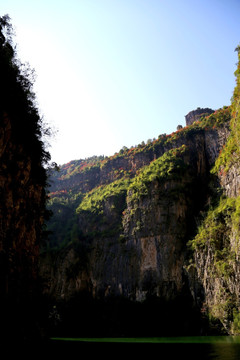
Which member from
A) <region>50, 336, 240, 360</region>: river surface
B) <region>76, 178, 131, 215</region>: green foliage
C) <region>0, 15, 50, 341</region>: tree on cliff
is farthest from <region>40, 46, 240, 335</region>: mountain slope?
<region>0, 15, 50, 341</region>: tree on cliff

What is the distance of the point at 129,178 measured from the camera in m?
72.0

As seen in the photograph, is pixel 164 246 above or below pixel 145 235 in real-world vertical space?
below

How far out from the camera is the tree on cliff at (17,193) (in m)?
16.1

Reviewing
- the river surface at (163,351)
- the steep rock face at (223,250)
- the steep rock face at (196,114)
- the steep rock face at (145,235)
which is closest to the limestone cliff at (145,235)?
the steep rock face at (145,235)

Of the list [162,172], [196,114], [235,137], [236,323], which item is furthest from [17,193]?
[196,114]

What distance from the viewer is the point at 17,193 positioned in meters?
18.5

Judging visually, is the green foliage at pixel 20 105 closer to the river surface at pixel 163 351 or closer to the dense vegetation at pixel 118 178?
the river surface at pixel 163 351

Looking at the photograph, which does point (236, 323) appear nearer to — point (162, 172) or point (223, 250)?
point (223, 250)

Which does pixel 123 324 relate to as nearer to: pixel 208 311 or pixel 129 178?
pixel 208 311

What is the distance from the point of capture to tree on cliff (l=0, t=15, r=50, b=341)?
16078mm

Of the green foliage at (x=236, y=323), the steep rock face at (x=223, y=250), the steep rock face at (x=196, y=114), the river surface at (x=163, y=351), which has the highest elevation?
the steep rock face at (x=196, y=114)

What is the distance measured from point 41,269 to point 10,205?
43710 millimetres

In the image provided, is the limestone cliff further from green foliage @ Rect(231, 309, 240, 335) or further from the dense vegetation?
green foliage @ Rect(231, 309, 240, 335)

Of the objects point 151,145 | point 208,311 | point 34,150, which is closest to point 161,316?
point 208,311
